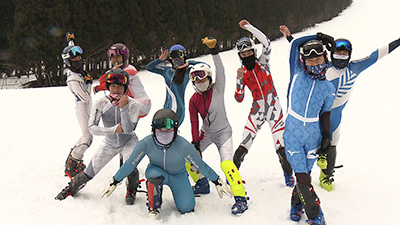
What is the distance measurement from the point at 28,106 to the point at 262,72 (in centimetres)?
658

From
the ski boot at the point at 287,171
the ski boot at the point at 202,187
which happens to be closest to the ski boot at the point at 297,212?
the ski boot at the point at 287,171

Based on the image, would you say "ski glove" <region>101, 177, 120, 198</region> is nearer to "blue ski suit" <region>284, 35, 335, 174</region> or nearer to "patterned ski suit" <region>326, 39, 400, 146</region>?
"blue ski suit" <region>284, 35, 335, 174</region>

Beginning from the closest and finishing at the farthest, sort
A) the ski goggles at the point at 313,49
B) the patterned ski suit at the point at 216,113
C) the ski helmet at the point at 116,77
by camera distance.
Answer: the ski goggles at the point at 313,49 → the ski helmet at the point at 116,77 → the patterned ski suit at the point at 216,113

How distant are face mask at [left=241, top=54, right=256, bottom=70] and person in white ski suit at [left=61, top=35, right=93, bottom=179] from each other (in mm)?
2239

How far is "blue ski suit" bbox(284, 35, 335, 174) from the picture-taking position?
342cm

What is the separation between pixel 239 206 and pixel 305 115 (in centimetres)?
133

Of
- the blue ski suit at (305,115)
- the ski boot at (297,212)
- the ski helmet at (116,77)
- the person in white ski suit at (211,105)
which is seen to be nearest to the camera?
the blue ski suit at (305,115)

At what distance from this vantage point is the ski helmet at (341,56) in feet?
12.8

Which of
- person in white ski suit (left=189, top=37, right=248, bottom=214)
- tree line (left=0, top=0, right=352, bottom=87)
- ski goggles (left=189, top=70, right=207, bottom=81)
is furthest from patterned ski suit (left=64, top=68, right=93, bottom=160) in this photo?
tree line (left=0, top=0, right=352, bottom=87)

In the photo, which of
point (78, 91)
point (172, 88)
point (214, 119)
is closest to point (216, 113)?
point (214, 119)

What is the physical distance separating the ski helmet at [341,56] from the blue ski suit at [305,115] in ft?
1.97

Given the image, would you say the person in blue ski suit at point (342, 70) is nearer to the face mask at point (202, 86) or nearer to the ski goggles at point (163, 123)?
the face mask at point (202, 86)

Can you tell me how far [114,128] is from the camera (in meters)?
3.92

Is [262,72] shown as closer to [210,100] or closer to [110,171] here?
[210,100]
